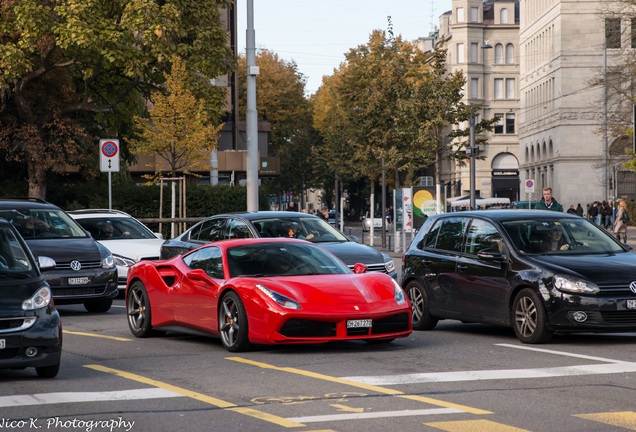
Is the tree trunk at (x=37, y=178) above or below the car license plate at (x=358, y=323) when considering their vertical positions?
above

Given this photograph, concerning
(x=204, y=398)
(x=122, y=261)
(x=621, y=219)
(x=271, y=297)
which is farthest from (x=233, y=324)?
(x=621, y=219)

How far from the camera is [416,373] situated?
11359 mm

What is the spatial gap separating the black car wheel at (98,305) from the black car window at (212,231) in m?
1.86

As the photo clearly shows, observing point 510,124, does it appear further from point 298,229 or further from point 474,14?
point 298,229

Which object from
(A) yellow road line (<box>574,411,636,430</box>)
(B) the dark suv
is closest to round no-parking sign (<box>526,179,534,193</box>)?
(B) the dark suv

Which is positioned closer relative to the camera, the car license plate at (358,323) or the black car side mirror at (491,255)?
the car license plate at (358,323)

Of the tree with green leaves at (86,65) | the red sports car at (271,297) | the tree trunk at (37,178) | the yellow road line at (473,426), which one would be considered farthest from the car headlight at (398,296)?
the tree trunk at (37,178)

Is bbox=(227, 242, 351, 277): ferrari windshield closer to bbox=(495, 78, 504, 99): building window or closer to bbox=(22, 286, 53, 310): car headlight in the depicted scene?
bbox=(22, 286, 53, 310): car headlight

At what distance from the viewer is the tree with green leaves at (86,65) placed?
34500 mm

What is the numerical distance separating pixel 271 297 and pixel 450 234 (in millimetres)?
3817

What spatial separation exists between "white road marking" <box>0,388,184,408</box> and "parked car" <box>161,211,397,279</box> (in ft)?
29.8

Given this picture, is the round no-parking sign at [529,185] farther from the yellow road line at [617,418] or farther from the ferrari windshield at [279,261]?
the yellow road line at [617,418]

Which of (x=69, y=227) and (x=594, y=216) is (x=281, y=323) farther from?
(x=594, y=216)

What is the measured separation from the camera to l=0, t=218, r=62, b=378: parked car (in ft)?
35.4
